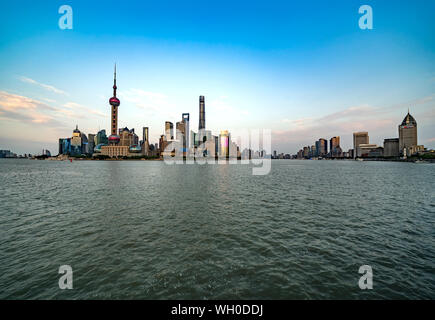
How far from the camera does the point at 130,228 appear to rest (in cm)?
2161

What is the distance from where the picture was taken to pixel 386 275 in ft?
43.2

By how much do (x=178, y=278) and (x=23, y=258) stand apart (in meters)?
13.6

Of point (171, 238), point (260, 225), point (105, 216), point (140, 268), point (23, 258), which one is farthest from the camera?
point (105, 216)

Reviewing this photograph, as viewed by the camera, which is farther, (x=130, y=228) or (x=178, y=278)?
(x=130, y=228)

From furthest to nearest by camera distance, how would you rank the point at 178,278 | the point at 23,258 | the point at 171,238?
the point at 171,238
the point at 23,258
the point at 178,278

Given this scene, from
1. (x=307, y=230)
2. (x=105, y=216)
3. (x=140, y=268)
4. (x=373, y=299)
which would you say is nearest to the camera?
(x=373, y=299)

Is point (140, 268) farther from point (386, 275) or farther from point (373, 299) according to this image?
point (386, 275)

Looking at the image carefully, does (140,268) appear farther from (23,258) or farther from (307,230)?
→ (307,230)

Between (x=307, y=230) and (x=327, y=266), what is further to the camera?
(x=307, y=230)
